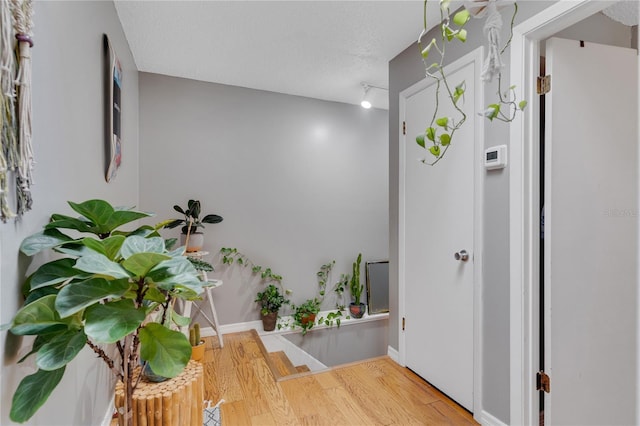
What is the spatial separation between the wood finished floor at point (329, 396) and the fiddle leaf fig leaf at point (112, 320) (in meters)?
1.37

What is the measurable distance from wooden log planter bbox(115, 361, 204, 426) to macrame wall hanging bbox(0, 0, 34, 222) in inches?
29.7

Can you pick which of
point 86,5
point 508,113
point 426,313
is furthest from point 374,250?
point 86,5

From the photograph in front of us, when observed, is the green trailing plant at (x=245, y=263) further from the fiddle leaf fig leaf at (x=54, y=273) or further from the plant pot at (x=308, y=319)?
the fiddle leaf fig leaf at (x=54, y=273)

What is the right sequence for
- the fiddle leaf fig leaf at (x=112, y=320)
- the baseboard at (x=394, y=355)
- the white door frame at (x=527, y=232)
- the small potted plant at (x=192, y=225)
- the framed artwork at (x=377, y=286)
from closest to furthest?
the fiddle leaf fig leaf at (x=112, y=320) < the white door frame at (x=527, y=232) < the baseboard at (x=394, y=355) < the small potted plant at (x=192, y=225) < the framed artwork at (x=377, y=286)

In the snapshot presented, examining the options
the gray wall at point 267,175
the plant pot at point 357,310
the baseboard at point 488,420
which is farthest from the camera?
the plant pot at point 357,310

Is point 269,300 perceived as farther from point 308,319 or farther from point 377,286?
point 377,286

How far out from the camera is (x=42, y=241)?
2.65 feet

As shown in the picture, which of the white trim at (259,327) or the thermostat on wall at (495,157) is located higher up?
the thermostat on wall at (495,157)

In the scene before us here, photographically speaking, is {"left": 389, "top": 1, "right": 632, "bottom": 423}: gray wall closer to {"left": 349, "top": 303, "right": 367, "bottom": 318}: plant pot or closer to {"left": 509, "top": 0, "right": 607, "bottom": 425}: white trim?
{"left": 509, "top": 0, "right": 607, "bottom": 425}: white trim

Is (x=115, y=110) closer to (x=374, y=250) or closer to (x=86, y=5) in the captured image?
(x=86, y=5)

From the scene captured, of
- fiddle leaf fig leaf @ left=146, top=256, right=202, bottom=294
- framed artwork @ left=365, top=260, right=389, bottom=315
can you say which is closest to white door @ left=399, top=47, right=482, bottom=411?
framed artwork @ left=365, top=260, right=389, bottom=315

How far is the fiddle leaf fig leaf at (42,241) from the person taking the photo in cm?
77

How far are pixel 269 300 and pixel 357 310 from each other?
98 cm

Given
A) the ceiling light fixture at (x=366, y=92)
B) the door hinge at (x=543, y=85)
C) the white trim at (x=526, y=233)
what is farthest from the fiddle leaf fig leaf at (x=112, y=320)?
the ceiling light fixture at (x=366, y=92)
